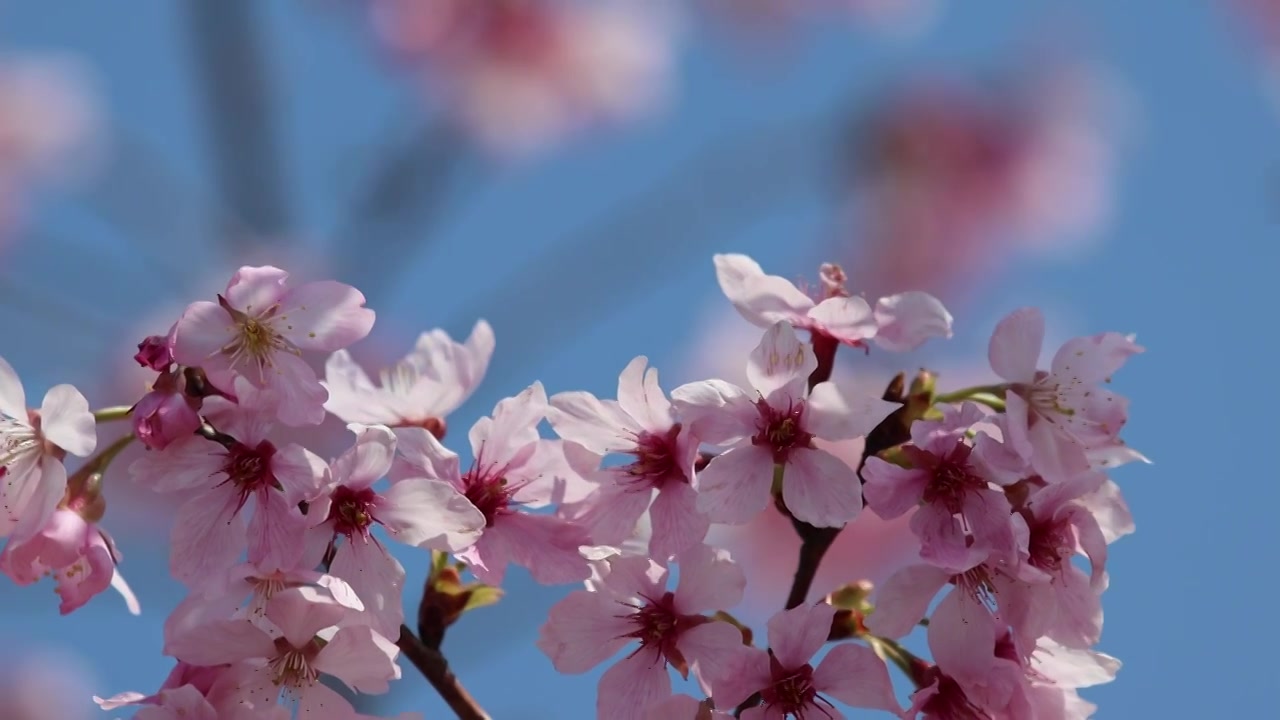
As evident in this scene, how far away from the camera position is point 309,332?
141 centimetres

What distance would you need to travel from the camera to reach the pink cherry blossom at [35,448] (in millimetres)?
1376

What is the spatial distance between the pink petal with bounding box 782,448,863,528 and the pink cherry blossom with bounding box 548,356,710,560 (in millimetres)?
102

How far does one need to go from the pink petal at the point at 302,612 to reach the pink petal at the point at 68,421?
0.95 feet

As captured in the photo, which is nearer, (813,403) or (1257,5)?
(813,403)

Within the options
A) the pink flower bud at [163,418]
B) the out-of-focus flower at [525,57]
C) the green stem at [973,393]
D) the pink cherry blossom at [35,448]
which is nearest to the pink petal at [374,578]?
the pink flower bud at [163,418]

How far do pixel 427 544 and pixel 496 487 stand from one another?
14cm

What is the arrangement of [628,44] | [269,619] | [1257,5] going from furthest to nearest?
[1257,5]
[628,44]
[269,619]

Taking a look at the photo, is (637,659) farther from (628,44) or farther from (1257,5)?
(1257,5)

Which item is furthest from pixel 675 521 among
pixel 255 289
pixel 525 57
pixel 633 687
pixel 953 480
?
pixel 525 57

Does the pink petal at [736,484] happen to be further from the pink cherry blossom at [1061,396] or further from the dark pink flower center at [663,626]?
the pink cherry blossom at [1061,396]

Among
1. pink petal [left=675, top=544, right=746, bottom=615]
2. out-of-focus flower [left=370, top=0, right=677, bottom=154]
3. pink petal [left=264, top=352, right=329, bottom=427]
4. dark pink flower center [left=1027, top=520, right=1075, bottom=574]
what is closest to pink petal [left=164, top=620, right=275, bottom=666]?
pink petal [left=264, top=352, right=329, bottom=427]

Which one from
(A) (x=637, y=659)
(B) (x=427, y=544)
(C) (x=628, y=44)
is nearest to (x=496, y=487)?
(B) (x=427, y=544)

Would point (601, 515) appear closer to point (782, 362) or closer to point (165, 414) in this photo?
point (782, 362)

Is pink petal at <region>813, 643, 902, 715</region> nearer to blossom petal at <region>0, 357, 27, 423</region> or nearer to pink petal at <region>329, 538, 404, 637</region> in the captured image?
pink petal at <region>329, 538, 404, 637</region>
